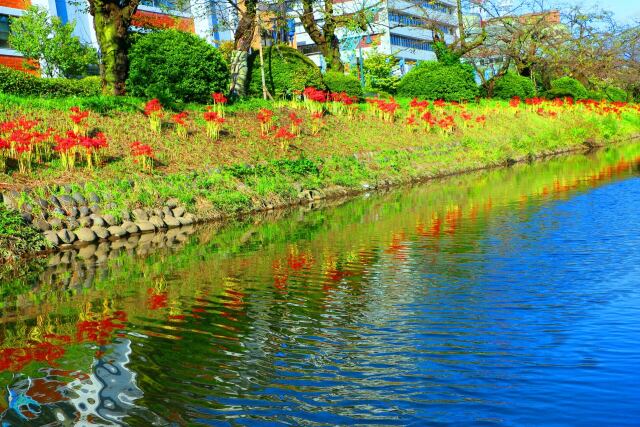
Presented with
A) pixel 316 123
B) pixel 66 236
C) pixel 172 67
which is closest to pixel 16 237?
pixel 66 236

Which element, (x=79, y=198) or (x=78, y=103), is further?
(x=78, y=103)

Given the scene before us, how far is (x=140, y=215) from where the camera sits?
1556 cm

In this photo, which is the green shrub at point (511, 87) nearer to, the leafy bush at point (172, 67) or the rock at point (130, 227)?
the leafy bush at point (172, 67)

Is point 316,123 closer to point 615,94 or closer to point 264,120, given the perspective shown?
point 264,120

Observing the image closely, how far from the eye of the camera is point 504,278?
884 cm

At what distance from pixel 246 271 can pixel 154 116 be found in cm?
1048

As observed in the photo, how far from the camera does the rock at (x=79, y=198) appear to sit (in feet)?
49.0

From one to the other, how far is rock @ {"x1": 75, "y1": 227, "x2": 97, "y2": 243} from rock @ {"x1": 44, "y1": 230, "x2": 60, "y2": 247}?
512 millimetres

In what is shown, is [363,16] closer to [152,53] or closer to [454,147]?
[454,147]

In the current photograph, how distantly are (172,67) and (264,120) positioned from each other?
3.39 metres

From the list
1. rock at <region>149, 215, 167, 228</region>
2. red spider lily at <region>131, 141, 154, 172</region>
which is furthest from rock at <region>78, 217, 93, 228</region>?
red spider lily at <region>131, 141, 154, 172</region>

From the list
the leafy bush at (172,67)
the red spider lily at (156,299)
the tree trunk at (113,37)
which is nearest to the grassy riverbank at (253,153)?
the leafy bush at (172,67)

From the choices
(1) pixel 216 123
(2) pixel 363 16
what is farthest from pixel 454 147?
→ (1) pixel 216 123

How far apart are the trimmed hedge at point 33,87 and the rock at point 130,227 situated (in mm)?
9026
